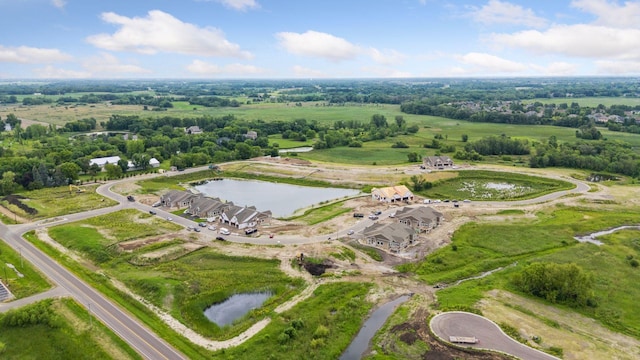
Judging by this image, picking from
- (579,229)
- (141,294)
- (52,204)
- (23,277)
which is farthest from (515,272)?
(52,204)

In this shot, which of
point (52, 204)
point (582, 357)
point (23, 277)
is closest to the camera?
point (582, 357)

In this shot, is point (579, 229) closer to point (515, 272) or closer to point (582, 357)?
point (515, 272)

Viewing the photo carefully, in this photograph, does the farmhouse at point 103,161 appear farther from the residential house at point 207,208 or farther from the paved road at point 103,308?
the paved road at point 103,308

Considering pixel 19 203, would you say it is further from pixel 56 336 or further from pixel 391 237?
pixel 391 237

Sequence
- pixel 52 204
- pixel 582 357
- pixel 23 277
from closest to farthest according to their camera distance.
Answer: pixel 582 357, pixel 23 277, pixel 52 204

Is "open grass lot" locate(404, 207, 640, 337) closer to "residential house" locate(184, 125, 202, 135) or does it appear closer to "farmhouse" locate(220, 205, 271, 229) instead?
"farmhouse" locate(220, 205, 271, 229)

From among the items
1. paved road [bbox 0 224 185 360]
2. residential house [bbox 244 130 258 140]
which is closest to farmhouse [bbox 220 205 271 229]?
paved road [bbox 0 224 185 360]
